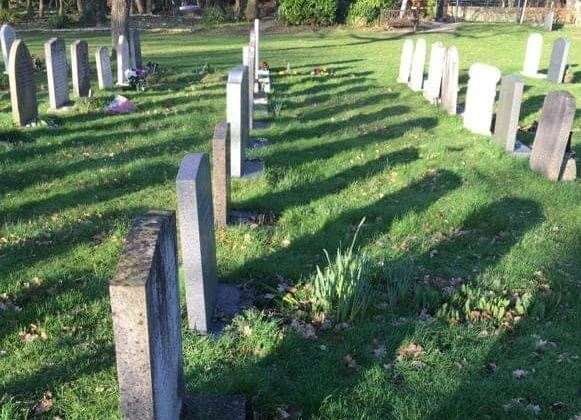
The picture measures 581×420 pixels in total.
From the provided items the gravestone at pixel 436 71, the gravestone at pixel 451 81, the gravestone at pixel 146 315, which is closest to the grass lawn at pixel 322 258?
the gravestone at pixel 451 81

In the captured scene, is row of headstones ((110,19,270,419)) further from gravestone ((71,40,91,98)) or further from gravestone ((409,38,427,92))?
gravestone ((409,38,427,92))

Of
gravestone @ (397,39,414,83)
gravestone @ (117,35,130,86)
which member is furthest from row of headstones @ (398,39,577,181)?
gravestone @ (117,35,130,86)

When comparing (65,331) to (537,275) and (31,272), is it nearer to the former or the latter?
(31,272)

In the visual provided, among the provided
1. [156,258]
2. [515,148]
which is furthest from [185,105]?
[156,258]

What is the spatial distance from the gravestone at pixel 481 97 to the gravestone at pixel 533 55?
26.4 feet

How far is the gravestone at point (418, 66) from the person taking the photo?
50.3ft

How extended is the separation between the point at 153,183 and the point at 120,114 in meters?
4.40

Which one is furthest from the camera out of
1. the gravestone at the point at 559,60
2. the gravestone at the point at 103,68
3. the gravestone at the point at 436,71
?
the gravestone at the point at 559,60

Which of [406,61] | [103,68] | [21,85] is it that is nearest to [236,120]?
[21,85]

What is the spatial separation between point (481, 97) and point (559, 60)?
24.0 feet

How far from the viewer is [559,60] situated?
1653cm

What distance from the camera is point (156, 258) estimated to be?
8.55ft

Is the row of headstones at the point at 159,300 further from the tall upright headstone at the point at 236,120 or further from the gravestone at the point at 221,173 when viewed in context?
the tall upright headstone at the point at 236,120

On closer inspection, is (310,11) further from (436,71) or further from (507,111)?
A: (507,111)
